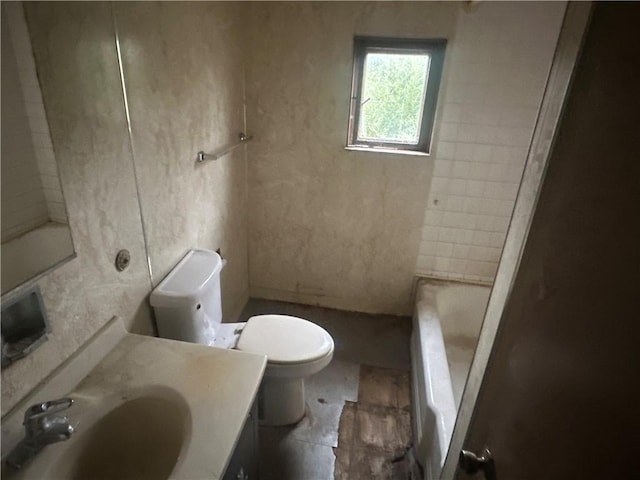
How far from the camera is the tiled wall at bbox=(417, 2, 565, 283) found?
193 cm

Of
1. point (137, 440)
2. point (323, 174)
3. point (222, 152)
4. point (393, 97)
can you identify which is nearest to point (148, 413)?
point (137, 440)

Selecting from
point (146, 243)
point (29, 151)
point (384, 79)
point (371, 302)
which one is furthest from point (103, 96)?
point (371, 302)

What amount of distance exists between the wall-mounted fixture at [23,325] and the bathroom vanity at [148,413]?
0.13 m

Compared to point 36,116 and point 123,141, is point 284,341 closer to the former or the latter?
point 123,141

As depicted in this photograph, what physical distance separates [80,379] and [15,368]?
0.71 ft

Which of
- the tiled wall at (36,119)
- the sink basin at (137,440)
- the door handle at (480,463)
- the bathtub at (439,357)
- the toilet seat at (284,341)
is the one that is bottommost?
the bathtub at (439,357)

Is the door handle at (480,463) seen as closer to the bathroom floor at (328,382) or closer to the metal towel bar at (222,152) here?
the bathroom floor at (328,382)

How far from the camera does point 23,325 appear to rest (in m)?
0.98

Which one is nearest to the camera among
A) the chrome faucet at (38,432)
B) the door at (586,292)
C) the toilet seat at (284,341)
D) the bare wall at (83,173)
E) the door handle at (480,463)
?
the door at (586,292)

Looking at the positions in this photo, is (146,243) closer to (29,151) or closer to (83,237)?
A: (83,237)

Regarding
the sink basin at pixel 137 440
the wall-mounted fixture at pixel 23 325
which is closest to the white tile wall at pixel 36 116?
the wall-mounted fixture at pixel 23 325

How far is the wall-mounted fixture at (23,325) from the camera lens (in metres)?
0.93

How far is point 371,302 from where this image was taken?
274 centimetres

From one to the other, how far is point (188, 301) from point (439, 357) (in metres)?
1.21
